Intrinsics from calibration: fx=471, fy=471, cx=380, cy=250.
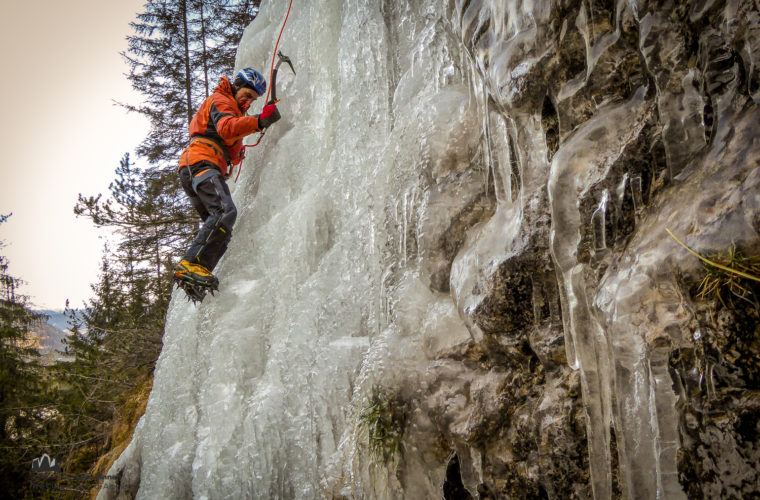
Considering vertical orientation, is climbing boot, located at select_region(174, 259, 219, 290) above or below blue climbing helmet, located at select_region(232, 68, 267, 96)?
below

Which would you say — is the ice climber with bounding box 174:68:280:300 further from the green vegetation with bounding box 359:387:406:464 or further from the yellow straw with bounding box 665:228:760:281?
the yellow straw with bounding box 665:228:760:281

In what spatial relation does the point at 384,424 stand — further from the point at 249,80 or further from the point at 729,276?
the point at 249,80

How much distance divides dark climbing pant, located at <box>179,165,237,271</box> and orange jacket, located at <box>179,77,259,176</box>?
155 mm

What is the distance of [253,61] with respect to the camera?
5984mm

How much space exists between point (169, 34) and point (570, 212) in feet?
39.4

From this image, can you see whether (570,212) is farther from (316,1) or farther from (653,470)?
(316,1)

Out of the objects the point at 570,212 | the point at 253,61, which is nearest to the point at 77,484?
the point at 253,61

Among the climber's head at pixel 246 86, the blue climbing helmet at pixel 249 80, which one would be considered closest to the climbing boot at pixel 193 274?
the climber's head at pixel 246 86

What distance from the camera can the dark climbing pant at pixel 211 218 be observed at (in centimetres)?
411

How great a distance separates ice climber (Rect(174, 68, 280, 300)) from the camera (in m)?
4.04

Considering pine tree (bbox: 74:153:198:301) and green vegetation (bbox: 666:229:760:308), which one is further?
pine tree (bbox: 74:153:198:301)

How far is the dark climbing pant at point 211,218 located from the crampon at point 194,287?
0.54ft

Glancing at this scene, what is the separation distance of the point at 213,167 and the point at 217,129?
0.35 m

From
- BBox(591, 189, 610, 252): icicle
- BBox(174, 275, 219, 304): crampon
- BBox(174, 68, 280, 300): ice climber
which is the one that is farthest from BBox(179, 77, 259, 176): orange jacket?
A: BBox(591, 189, 610, 252): icicle
